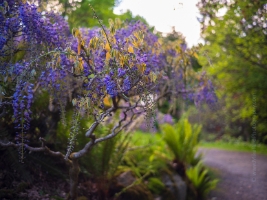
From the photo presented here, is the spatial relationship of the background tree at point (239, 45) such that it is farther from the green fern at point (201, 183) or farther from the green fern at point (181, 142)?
the green fern at point (201, 183)

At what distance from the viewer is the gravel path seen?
599 cm

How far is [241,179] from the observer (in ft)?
22.2

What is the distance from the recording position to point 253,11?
6246mm

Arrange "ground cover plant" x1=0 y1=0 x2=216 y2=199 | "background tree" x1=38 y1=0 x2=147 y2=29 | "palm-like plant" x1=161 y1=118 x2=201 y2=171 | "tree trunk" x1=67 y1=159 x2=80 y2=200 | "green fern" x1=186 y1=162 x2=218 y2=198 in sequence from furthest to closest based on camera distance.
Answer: "background tree" x1=38 y1=0 x2=147 y2=29 < "palm-like plant" x1=161 y1=118 x2=201 y2=171 < "green fern" x1=186 y1=162 x2=218 y2=198 < "tree trunk" x1=67 y1=159 x2=80 y2=200 < "ground cover plant" x1=0 y1=0 x2=216 y2=199

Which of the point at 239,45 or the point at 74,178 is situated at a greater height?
the point at 239,45

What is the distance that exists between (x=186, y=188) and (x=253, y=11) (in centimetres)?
372

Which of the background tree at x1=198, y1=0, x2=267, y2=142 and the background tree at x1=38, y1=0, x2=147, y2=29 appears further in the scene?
the background tree at x1=38, y1=0, x2=147, y2=29

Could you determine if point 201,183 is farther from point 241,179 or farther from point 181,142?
point 241,179

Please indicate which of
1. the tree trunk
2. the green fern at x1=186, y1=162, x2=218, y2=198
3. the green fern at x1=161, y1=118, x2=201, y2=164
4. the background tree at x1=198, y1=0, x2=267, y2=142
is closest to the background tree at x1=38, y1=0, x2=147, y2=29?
the background tree at x1=198, y1=0, x2=267, y2=142

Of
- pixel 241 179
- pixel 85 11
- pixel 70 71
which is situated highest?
pixel 85 11

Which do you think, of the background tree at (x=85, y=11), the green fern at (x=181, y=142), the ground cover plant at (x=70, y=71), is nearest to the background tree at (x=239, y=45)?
the green fern at (x=181, y=142)

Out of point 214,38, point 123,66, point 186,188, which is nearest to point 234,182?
point 186,188

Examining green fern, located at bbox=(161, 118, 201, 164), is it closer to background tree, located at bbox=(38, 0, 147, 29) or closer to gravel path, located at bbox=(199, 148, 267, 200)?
gravel path, located at bbox=(199, 148, 267, 200)

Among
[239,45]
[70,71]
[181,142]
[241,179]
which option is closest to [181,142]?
[181,142]
